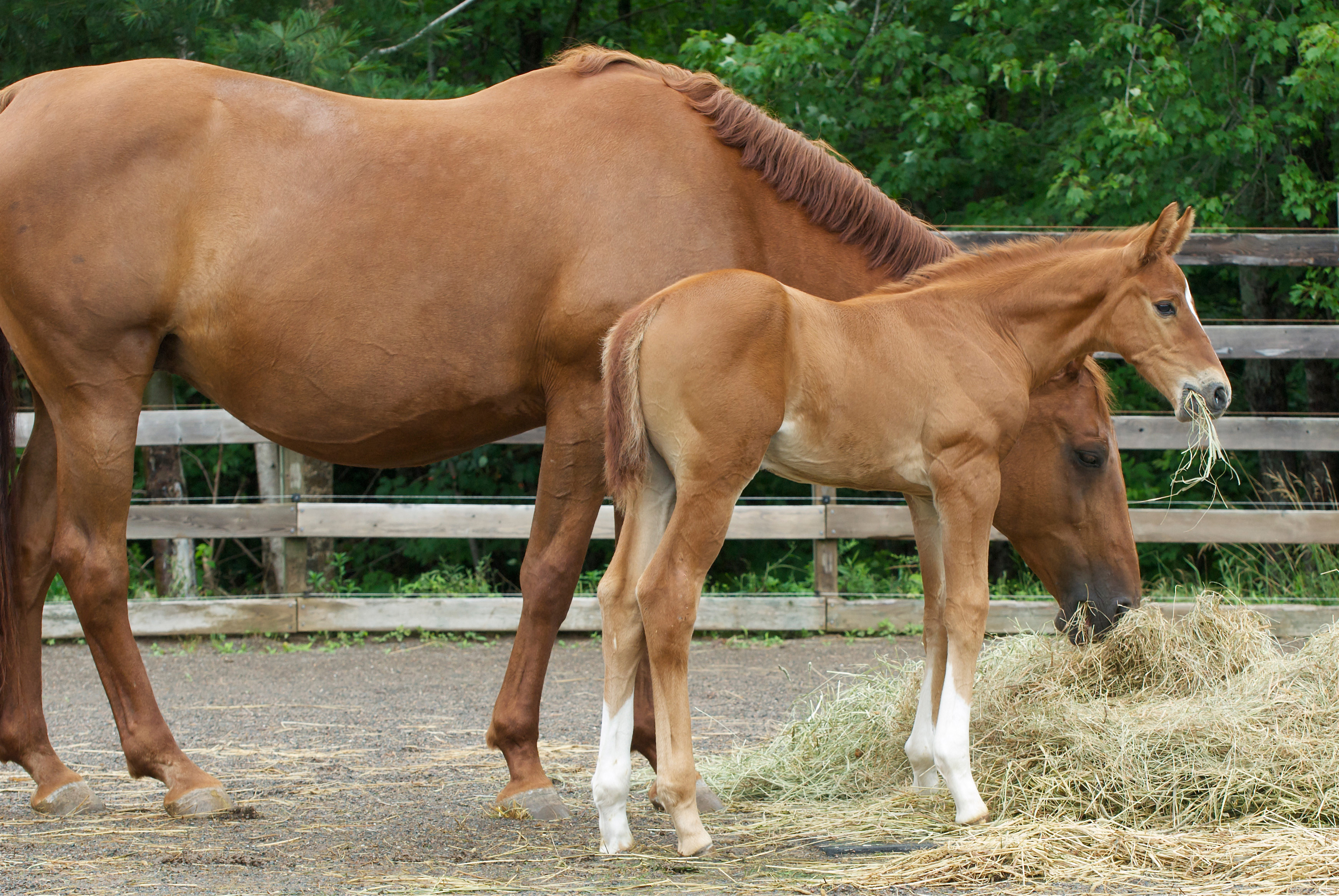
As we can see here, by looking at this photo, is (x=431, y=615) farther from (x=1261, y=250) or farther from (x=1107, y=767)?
(x=1261, y=250)

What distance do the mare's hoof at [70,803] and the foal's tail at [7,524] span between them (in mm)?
418

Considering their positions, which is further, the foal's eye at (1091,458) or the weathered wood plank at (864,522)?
the weathered wood plank at (864,522)

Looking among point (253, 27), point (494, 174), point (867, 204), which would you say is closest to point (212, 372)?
point (494, 174)

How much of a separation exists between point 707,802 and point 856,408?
56.9 inches

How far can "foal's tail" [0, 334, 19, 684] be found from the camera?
3994 millimetres

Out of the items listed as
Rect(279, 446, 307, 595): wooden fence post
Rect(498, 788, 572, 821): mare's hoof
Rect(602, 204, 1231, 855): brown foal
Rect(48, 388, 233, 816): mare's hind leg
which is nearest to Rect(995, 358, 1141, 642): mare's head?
Rect(602, 204, 1231, 855): brown foal

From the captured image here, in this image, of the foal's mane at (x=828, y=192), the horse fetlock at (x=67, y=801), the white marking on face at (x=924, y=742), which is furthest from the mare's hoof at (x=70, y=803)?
the foal's mane at (x=828, y=192)

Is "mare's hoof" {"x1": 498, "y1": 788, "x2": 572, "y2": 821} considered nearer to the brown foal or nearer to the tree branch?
the brown foal

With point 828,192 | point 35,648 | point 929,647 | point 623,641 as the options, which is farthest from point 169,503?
point 929,647

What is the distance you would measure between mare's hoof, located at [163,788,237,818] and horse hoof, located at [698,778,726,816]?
4.98ft

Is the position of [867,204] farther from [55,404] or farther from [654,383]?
[55,404]

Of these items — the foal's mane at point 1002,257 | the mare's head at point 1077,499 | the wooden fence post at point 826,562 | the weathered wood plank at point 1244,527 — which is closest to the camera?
the foal's mane at point 1002,257

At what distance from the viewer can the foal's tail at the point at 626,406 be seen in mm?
3160

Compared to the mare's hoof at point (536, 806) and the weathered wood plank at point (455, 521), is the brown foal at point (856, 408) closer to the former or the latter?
the mare's hoof at point (536, 806)
